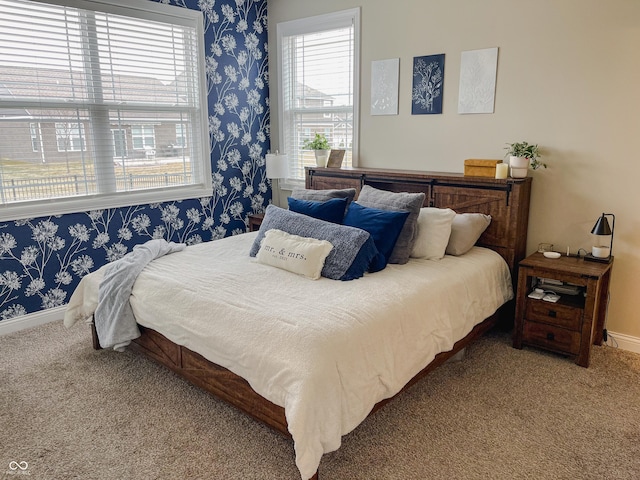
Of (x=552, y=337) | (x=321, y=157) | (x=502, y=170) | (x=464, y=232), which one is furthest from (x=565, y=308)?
(x=321, y=157)

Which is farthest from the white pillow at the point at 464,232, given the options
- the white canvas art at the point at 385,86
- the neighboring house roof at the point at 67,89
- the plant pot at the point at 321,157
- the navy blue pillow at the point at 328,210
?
the neighboring house roof at the point at 67,89

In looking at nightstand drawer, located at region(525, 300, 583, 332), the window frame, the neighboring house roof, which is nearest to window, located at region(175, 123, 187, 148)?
the neighboring house roof

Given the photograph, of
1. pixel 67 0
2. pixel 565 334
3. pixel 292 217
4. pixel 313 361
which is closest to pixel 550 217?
Answer: pixel 565 334

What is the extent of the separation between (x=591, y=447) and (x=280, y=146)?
12.1ft

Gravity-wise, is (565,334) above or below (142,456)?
above

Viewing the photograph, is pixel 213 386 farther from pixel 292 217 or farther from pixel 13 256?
pixel 13 256

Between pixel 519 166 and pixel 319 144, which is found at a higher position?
pixel 319 144

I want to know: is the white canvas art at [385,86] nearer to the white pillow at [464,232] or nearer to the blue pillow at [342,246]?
the white pillow at [464,232]

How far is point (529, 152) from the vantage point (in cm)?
328

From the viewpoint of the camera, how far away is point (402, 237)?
3055 millimetres

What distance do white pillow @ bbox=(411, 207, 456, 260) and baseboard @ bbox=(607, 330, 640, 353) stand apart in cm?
128

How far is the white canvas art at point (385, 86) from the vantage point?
13.0ft

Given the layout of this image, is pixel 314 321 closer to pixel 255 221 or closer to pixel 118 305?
pixel 118 305

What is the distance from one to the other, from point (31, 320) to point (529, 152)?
372 cm
